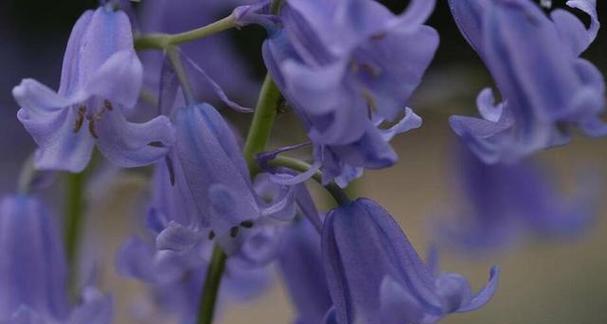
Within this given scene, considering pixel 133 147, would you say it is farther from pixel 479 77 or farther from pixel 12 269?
pixel 479 77

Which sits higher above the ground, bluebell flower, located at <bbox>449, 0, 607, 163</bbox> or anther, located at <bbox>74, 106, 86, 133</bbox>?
bluebell flower, located at <bbox>449, 0, 607, 163</bbox>

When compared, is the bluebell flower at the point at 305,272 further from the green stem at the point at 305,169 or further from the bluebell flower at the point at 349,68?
the bluebell flower at the point at 349,68

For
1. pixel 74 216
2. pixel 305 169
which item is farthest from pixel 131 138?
pixel 74 216

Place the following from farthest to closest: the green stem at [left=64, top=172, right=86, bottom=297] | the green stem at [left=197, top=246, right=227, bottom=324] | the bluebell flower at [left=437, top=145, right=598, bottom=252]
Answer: the bluebell flower at [left=437, top=145, right=598, bottom=252] → the green stem at [left=64, top=172, right=86, bottom=297] → the green stem at [left=197, top=246, right=227, bottom=324]

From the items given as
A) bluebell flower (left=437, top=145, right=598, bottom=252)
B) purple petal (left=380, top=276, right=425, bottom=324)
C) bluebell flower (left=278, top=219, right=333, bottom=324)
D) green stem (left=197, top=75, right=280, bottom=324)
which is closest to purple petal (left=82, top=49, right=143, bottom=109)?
green stem (left=197, top=75, right=280, bottom=324)

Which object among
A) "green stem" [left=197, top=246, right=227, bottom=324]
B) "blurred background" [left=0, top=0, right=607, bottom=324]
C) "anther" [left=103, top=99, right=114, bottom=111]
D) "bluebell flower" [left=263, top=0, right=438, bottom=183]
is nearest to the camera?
"bluebell flower" [left=263, top=0, right=438, bottom=183]

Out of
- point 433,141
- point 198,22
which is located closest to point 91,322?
point 198,22

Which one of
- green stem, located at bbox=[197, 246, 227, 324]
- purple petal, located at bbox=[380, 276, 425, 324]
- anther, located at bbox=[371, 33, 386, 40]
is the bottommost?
green stem, located at bbox=[197, 246, 227, 324]

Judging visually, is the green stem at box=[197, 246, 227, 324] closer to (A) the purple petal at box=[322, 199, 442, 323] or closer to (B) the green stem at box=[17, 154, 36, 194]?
(A) the purple petal at box=[322, 199, 442, 323]
